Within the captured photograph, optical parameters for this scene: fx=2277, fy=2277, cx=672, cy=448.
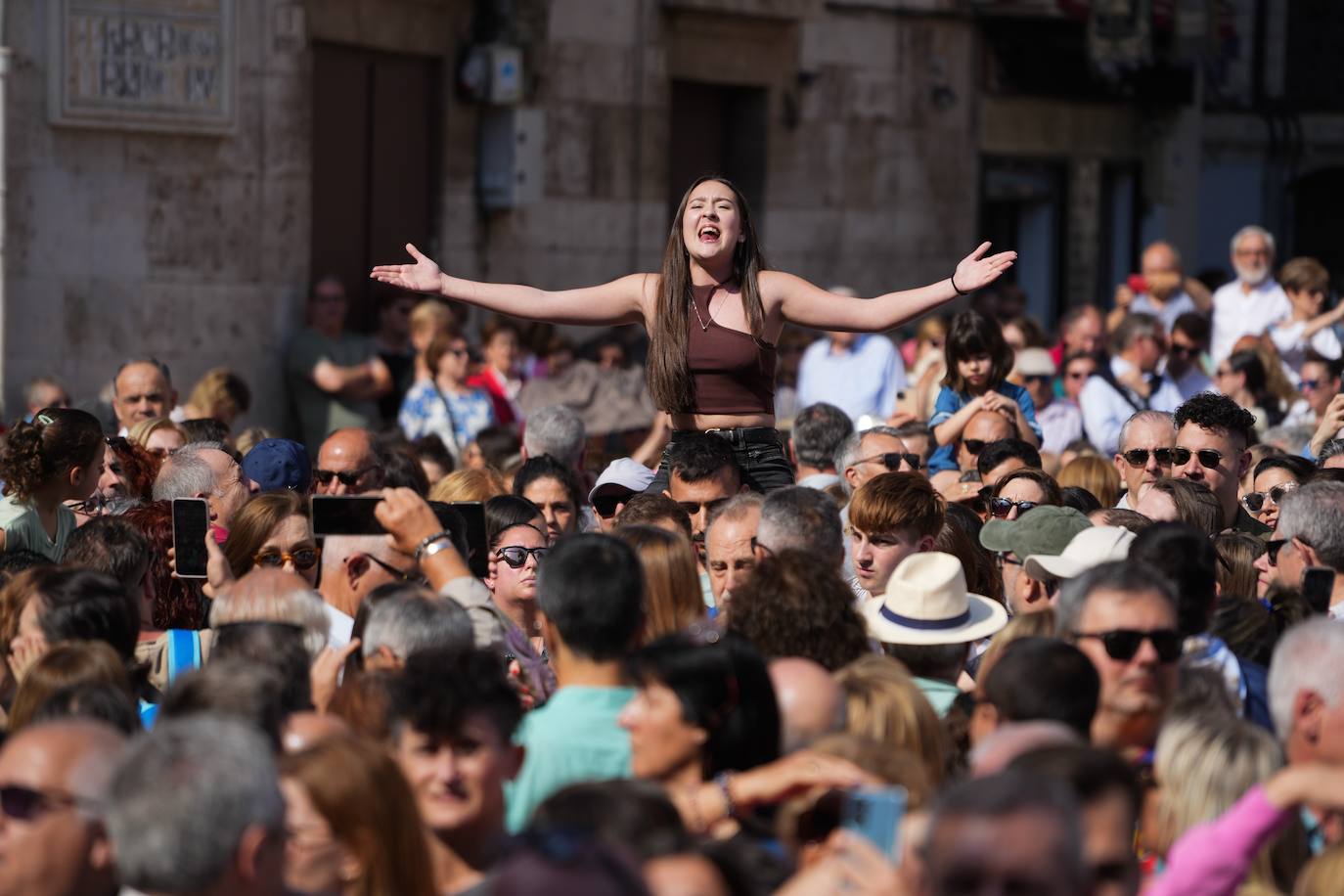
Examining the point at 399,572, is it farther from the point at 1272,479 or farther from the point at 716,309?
the point at 1272,479

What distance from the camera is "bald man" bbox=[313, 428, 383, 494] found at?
26.6 ft

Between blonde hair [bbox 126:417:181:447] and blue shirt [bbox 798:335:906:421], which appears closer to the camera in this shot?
blonde hair [bbox 126:417:181:447]

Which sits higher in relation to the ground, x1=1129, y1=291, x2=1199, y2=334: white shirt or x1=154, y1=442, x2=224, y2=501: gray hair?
x1=1129, y1=291, x2=1199, y2=334: white shirt

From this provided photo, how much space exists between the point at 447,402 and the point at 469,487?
12.9 feet

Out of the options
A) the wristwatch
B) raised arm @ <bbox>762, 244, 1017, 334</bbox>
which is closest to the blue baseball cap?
raised arm @ <bbox>762, 244, 1017, 334</bbox>

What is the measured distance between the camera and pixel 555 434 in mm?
9062

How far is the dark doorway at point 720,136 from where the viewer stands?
17.4 m

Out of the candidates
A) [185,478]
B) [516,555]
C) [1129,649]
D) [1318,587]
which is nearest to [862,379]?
[185,478]

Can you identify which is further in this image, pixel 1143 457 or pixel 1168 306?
pixel 1168 306

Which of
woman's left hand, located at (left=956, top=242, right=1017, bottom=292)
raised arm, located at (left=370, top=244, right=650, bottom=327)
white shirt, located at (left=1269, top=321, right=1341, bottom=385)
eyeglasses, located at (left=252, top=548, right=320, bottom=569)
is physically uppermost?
woman's left hand, located at (left=956, top=242, right=1017, bottom=292)

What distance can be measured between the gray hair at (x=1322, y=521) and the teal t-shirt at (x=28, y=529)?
12.3 ft

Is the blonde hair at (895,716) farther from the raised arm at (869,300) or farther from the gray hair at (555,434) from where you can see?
the gray hair at (555,434)

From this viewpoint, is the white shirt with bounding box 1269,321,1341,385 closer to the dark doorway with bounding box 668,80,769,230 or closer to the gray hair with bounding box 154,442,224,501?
the dark doorway with bounding box 668,80,769,230

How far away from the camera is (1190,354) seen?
1178cm
